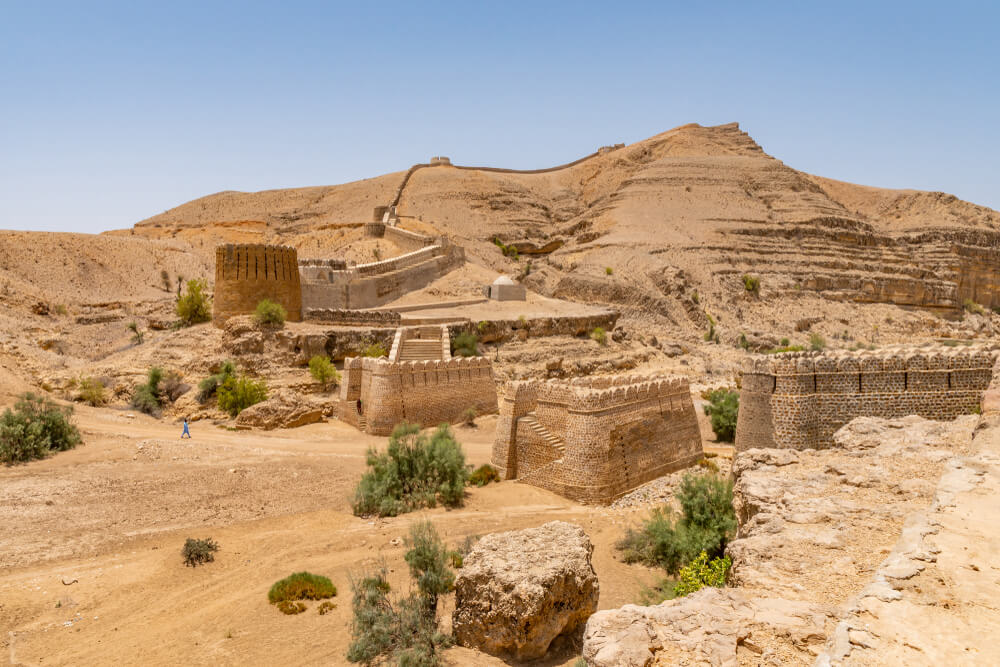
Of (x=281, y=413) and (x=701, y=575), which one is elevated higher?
(x=281, y=413)

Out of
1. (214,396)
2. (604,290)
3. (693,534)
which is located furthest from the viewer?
(604,290)

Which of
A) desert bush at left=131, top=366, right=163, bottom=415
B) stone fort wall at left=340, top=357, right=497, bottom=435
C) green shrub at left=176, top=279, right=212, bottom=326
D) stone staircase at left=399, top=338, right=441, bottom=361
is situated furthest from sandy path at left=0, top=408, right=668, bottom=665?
green shrub at left=176, top=279, right=212, bottom=326

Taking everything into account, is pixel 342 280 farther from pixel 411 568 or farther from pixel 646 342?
pixel 411 568

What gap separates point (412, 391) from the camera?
62.4 ft

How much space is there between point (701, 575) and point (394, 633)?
156 inches

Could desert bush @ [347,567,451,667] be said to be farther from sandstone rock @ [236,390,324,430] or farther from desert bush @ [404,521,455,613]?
sandstone rock @ [236,390,324,430]

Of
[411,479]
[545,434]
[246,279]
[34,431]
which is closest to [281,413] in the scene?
[34,431]

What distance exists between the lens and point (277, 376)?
2131cm

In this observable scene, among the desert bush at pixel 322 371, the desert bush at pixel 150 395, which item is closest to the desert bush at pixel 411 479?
the desert bush at pixel 322 371

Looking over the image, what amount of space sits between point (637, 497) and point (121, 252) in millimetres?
43711

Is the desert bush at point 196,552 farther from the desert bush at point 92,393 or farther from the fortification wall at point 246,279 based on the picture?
the fortification wall at point 246,279

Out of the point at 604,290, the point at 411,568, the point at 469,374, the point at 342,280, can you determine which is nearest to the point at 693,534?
the point at 411,568

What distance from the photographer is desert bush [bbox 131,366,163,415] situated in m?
19.8

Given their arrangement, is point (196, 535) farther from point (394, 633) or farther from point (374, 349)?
point (374, 349)
